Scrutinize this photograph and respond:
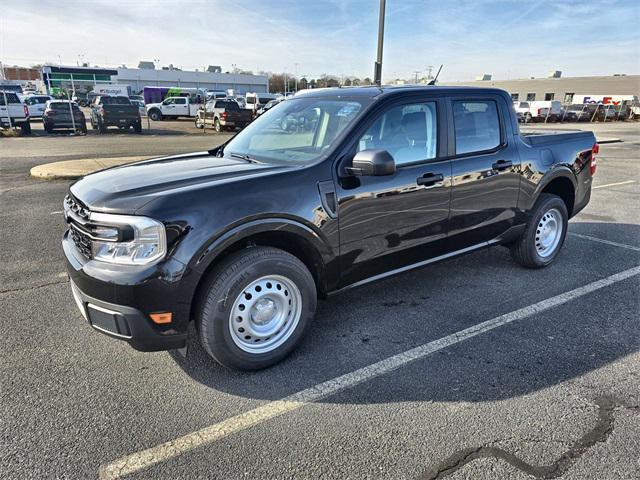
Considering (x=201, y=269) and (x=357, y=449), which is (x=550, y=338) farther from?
(x=201, y=269)

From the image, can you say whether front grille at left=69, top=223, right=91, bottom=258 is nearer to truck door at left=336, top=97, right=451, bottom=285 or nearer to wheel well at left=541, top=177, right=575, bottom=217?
truck door at left=336, top=97, right=451, bottom=285

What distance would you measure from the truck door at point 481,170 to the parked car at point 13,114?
22.7m

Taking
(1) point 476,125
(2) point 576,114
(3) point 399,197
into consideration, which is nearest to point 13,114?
(1) point 476,125

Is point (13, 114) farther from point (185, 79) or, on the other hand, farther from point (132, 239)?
point (185, 79)

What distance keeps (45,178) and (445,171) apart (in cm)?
Result: 942

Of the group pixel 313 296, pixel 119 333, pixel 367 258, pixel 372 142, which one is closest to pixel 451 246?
pixel 367 258

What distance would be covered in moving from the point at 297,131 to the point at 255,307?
5.24 ft

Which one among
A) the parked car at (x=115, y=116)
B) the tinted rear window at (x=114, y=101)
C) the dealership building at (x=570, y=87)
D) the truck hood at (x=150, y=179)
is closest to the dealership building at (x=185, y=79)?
the dealership building at (x=570, y=87)

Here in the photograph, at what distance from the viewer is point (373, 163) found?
302cm

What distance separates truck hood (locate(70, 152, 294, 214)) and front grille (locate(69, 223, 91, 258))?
0.20 metres

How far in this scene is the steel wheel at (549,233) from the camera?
4.90m

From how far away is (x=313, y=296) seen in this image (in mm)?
3211

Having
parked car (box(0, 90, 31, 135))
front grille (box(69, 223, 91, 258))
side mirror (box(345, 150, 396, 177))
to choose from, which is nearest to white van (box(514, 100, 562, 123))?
parked car (box(0, 90, 31, 135))

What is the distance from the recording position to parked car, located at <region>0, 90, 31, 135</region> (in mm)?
20625
